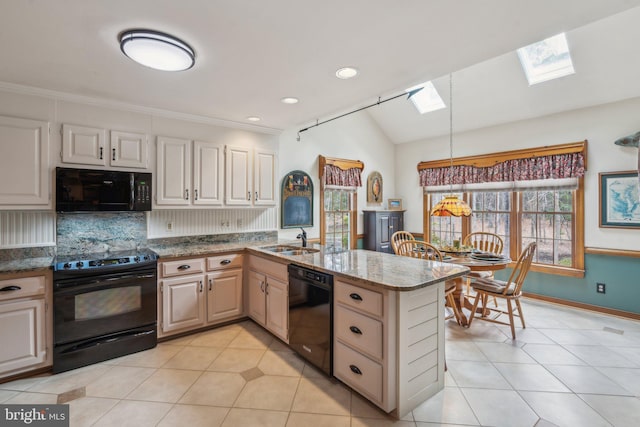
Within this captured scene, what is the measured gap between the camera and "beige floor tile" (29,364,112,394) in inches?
90.9

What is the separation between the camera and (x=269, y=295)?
3.13 m

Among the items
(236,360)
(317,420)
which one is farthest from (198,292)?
(317,420)

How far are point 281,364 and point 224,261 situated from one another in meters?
1.33

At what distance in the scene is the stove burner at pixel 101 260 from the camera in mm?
2544

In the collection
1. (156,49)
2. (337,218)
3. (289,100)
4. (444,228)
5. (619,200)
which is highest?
(289,100)

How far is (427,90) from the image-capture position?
508cm

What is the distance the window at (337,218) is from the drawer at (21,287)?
362cm

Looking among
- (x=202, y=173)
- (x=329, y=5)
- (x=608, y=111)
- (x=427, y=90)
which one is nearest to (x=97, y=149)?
(x=202, y=173)

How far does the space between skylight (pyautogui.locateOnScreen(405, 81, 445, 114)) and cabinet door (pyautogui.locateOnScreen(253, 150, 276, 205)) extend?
281 cm

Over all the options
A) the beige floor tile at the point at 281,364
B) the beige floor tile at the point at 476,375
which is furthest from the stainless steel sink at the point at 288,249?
the beige floor tile at the point at 476,375

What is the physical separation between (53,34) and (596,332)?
218 inches

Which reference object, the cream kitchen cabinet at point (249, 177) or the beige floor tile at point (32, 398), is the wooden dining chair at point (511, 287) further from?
the beige floor tile at point (32, 398)

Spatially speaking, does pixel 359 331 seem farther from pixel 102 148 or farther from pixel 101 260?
pixel 102 148

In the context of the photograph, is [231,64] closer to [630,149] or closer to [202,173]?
[202,173]
